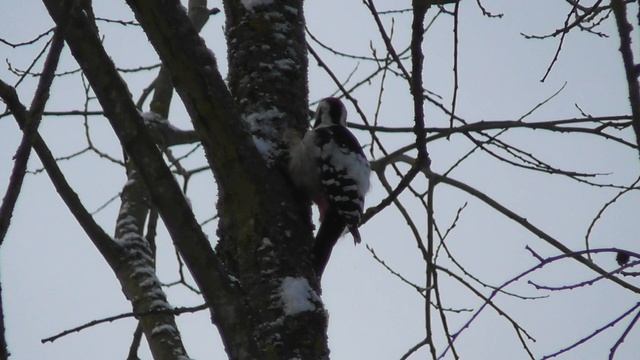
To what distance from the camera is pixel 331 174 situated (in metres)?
3.75

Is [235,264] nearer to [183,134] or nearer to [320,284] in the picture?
[320,284]

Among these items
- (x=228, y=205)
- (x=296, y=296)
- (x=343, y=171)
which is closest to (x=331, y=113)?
(x=343, y=171)

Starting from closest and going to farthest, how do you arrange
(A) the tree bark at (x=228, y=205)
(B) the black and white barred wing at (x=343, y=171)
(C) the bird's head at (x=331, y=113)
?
(A) the tree bark at (x=228, y=205), (B) the black and white barred wing at (x=343, y=171), (C) the bird's head at (x=331, y=113)

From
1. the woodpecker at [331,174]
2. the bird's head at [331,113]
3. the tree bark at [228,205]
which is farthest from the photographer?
the bird's head at [331,113]

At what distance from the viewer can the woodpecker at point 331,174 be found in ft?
10.1

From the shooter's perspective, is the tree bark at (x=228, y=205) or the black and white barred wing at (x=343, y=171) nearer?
the tree bark at (x=228, y=205)

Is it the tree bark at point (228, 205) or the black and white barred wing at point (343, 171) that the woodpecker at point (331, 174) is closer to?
the black and white barred wing at point (343, 171)

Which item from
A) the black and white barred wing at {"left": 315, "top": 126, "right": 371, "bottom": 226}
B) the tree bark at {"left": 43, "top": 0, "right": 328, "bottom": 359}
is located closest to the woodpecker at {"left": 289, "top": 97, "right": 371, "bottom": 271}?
the black and white barred wing at {"left": 315, "top": 126, "right": 371, "bottom": 226}

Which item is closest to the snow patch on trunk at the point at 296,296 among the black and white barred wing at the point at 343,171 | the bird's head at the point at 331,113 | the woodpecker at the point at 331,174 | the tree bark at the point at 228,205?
the tree bark at the point at 228,205

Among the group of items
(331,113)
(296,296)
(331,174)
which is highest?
(331,113)

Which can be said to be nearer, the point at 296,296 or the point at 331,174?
the point at 296,296

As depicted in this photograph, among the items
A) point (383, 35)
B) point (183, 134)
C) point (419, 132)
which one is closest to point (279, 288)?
point (419, 132)

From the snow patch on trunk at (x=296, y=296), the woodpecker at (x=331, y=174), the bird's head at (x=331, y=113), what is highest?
the bird's head at (x=331, y=113)

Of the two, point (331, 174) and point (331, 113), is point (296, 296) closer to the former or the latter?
point (331, 174)
